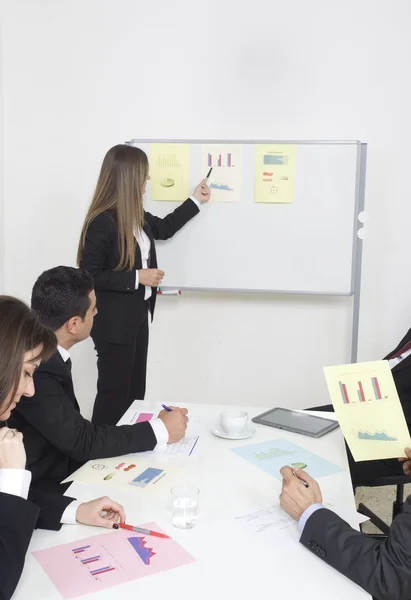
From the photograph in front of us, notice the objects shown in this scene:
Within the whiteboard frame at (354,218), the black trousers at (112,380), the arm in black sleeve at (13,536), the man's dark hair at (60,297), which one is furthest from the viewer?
the whiteboard frame at (354,218)

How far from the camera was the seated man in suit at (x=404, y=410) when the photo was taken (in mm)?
2139

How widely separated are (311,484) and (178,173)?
7.32ft

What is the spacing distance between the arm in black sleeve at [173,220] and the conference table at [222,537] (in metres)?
1.72

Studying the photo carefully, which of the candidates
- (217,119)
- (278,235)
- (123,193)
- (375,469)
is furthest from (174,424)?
(217,119)

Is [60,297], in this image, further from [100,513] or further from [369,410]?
[369,410]

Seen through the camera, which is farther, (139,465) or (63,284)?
(63,284)

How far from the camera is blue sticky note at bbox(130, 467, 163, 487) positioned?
140 cm

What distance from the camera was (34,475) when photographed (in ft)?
5.55

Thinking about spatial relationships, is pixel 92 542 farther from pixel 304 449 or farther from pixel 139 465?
pixel 304 449

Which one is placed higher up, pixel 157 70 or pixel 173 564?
pixel 157 70


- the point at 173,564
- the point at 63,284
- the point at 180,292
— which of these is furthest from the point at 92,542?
the point at 180,292

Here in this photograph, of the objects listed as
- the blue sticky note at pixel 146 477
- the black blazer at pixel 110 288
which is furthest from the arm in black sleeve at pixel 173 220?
the blue sticky note at pixel 146 477

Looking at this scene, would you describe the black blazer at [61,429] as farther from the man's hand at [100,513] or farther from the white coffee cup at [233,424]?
the man's hand at [100,513]

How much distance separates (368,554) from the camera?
1090 mm
